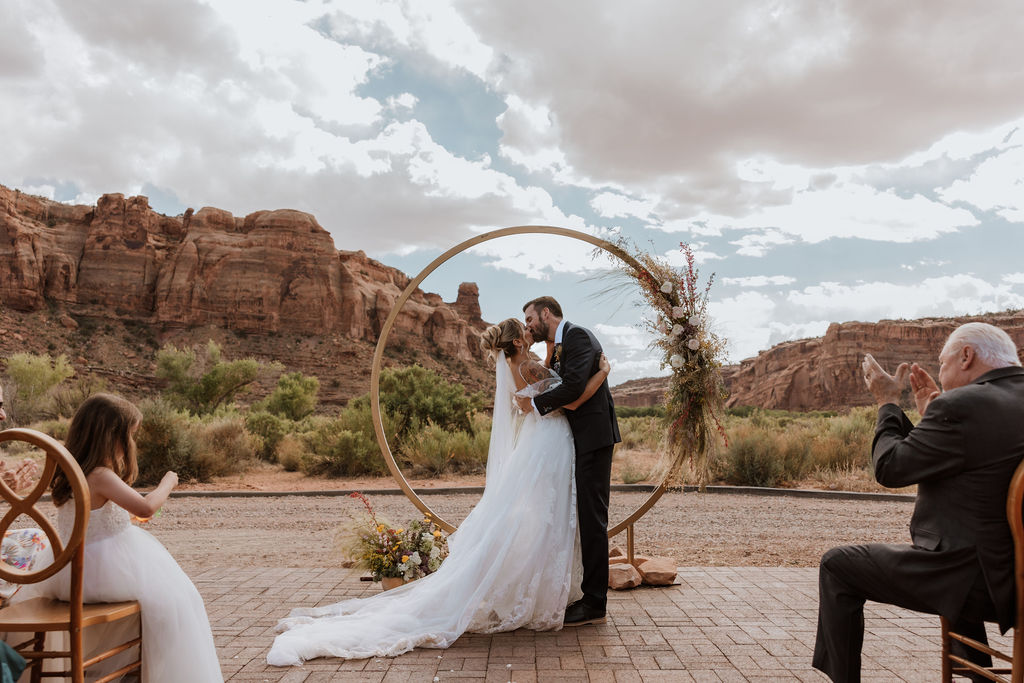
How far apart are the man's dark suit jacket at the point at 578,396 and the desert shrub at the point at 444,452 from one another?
10463mm

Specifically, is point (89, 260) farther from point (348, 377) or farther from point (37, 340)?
point (348, 377)

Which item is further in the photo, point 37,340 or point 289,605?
point 37,340

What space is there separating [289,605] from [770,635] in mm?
3342

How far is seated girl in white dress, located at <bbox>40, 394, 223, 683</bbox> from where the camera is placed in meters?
2.89

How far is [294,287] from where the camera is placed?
6831 centimetres

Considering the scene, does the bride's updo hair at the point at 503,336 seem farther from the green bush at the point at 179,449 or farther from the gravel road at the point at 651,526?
the green bush at the point at 179,449

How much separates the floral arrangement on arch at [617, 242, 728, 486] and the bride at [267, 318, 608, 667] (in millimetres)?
943

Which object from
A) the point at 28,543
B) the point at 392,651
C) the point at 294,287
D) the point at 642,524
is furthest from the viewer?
the point at 294,287

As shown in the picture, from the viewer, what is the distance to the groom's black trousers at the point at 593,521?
4.77 m

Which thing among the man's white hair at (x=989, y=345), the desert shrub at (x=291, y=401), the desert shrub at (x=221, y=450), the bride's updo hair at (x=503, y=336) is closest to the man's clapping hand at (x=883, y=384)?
the man's white hair at (x=989, y=345)

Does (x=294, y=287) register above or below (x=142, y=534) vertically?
above

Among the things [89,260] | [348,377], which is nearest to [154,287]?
[89,260]

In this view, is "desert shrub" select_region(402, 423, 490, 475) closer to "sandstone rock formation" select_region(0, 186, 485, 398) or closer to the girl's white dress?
the girl's white dress

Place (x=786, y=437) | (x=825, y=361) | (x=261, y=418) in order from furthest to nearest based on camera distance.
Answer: (x=825, y=361) < (x=261, y=418) < (x=786, y=437)
